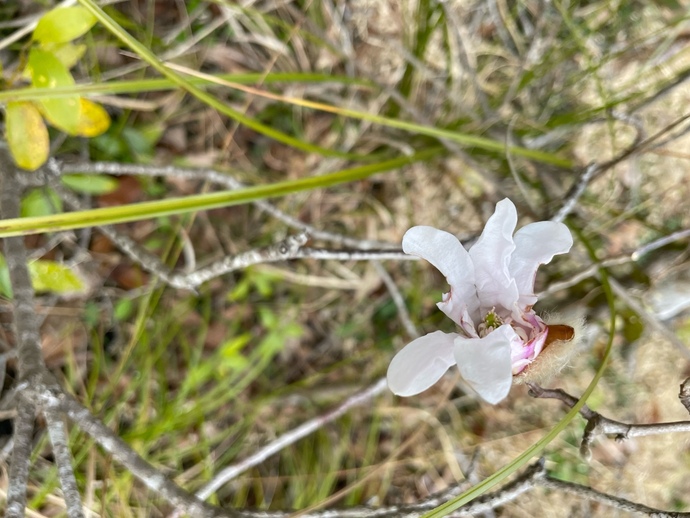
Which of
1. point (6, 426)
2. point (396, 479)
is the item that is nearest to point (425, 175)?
point (396, 479)

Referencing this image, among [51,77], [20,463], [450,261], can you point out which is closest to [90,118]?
[51,77]

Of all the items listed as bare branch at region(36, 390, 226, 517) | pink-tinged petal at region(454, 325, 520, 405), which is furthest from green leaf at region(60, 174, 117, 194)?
pink-tinged petal at region(454, 325, 520, 405)

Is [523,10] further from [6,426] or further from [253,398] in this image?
[6,426]

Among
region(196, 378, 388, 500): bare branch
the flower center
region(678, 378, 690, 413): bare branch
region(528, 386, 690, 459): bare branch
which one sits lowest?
region(196, 378, 388, 500): bare branch

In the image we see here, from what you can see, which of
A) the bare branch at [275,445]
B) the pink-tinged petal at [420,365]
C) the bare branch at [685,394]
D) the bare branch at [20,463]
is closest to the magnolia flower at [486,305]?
the pink-tinged petal at [420,365]

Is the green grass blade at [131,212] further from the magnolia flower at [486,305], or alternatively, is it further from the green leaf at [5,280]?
the green leaf at [5,280]

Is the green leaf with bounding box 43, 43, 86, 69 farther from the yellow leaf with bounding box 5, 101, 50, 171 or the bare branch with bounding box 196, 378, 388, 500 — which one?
the bare branch with bounding box 196, 378, 388, 500

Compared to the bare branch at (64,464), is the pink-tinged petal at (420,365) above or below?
above

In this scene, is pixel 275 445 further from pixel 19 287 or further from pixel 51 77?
pixel 51 77
